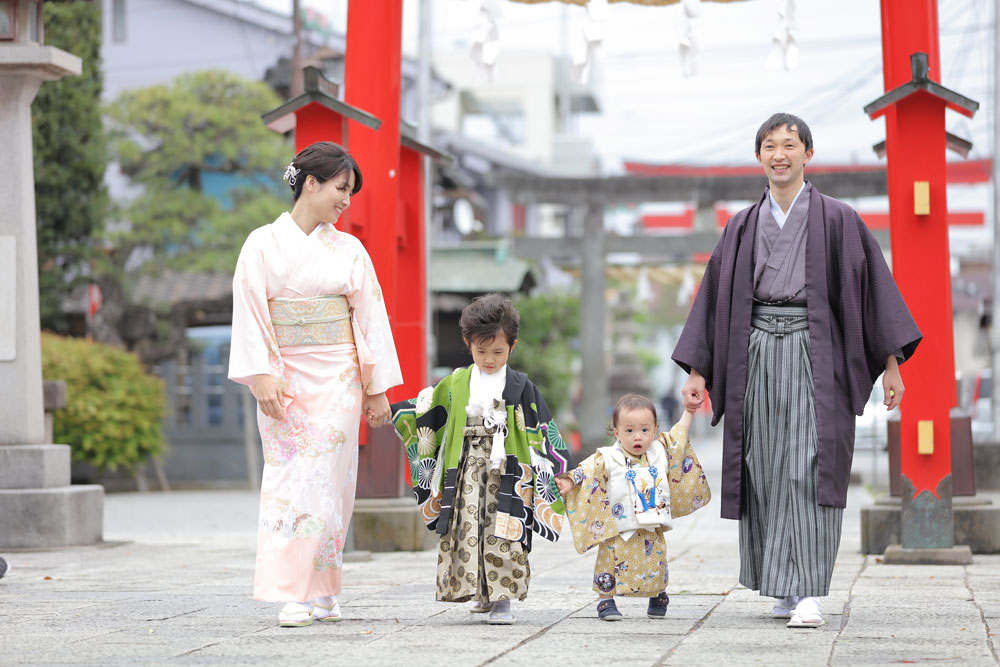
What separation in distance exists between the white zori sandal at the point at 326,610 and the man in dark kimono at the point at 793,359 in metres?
1.54

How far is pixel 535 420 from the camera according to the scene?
16.5 ft

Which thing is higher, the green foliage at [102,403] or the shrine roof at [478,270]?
the shrine roof at [478,270]

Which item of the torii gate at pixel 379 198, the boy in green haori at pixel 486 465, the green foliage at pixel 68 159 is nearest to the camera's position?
the boy in green haori at pixel 486 465

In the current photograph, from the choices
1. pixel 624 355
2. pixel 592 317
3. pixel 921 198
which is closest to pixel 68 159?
pixel 592 317

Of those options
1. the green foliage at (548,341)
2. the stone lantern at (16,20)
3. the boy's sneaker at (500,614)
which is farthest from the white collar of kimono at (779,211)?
the green foliage at (548,341)

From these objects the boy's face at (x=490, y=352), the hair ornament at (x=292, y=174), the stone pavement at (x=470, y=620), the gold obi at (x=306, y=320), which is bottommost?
the stone pavement at (x=470, y=620)

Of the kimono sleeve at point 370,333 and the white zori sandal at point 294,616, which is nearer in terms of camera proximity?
the white zori sandal at point 294,616

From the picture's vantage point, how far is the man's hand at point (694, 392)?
493 cm

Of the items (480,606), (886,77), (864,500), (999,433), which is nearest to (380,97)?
(886,77)

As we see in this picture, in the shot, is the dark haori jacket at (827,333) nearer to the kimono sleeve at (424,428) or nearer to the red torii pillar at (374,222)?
the kimono sleeve at (424,428)

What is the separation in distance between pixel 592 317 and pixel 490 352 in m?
14.2

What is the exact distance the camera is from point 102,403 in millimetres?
15852

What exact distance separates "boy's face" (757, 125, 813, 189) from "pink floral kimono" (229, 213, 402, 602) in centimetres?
162

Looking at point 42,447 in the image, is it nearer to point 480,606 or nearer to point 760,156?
point 480,606
